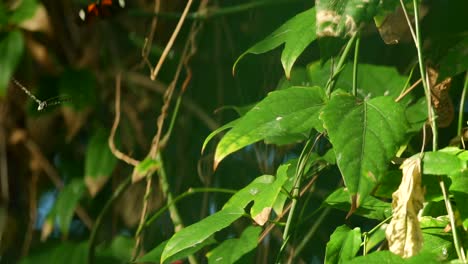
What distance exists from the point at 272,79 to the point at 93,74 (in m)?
0.52

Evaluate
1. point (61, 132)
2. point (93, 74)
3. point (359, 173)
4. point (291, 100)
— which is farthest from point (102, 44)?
point (359, 173)

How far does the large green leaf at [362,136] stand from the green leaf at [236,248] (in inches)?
8.4

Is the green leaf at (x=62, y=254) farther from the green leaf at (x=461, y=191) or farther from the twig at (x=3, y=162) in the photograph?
the green leaf at (x=461, y=191)

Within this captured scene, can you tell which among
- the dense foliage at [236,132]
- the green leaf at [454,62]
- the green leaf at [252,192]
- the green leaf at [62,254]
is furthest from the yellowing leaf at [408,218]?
the green leaf at [62,254]

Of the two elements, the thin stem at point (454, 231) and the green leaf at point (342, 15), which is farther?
the green leaf at point (342, 15)

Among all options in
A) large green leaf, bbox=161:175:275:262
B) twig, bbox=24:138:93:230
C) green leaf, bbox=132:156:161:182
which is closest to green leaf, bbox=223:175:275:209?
large green leaf, bbox=161:175:275:262

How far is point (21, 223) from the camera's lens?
2.12 m

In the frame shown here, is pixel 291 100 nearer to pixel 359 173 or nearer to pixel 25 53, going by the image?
pixel 359 173

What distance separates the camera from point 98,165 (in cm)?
188

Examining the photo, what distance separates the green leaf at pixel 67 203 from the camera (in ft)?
6.06

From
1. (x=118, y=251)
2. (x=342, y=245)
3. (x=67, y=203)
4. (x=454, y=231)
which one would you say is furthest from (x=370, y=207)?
(x=67, y=203)

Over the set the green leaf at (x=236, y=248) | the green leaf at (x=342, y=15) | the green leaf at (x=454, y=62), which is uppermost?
the green leaf at (x=342, y=15)

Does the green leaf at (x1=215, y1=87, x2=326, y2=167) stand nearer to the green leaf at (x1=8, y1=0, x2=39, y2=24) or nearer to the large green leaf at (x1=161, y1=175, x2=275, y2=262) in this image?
the large green leaf at (x1=161, y1=175, x2=275, y2=262)

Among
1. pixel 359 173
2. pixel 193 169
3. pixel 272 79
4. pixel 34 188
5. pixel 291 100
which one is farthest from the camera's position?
pixel 34 188
